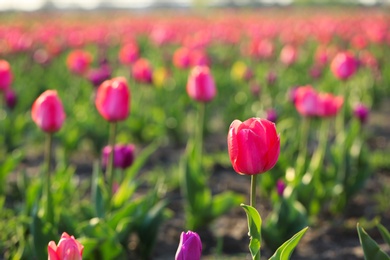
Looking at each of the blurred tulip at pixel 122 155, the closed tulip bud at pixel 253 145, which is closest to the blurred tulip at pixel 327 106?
the blurred tulip at pixel 122 155

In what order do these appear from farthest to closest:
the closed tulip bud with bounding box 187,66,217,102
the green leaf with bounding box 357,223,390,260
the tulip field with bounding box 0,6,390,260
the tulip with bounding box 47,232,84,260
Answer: the closed tulip bud with bounding box 187,66,217,102
the tulip field with bounding box 0,6,390,260
the green leaf with bounding box 357,223,390,260
the tulip with bounding box 47,232,84,260

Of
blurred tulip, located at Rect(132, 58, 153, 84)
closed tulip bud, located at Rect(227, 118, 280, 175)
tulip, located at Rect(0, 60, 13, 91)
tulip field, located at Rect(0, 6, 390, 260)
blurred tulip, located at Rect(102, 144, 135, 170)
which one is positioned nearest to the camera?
closed tulip bud, located at Rect(227, 118, 280, 175)

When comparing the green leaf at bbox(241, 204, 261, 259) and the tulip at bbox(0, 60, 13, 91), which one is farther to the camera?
the tulip at bbox(0, 60, 13, 91)

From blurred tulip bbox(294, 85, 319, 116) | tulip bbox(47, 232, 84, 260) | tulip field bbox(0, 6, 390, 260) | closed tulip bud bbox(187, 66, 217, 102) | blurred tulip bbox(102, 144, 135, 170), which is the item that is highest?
tulip bbox(47, 232, 84, 260)

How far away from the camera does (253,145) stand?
1.54 m

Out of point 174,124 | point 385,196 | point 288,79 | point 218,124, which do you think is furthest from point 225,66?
point 385,196

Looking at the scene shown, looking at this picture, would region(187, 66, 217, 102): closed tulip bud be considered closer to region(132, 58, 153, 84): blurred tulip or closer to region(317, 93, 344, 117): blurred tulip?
region(317, 93, 344, 117): blurred tulip

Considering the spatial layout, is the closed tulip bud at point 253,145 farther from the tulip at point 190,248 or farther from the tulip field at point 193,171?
the tulip at point 190,248

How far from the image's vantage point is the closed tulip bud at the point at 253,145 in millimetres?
1526

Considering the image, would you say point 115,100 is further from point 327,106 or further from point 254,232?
point 327,106

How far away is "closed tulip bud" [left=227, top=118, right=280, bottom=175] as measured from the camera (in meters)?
1.53

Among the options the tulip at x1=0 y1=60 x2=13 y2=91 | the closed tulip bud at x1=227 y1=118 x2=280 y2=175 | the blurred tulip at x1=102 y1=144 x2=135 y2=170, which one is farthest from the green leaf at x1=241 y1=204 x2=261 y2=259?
the tulip at x1=0 y1=60 x2=13 y2=91

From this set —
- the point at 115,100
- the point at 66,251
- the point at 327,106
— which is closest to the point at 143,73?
the point at 327,106

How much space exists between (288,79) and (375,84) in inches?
40.2
